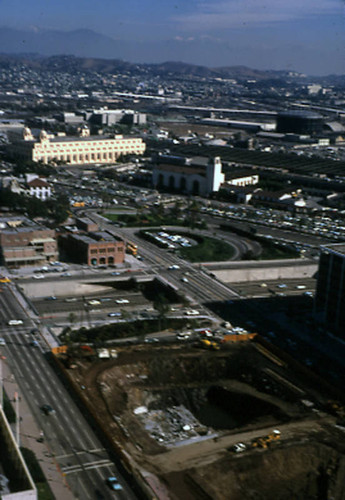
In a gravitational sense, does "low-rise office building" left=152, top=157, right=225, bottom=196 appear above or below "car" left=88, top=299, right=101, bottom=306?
above

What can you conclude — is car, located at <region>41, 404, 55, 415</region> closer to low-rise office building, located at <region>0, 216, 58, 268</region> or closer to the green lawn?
low-rise office building, located at <region>0, 216, 58, 268</region>

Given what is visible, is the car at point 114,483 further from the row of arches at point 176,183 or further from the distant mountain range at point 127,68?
the distant mountain range at point 127,68

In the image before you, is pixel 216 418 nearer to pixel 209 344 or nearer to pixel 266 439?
pixel 266 439

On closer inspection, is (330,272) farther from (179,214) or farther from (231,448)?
(179,214)

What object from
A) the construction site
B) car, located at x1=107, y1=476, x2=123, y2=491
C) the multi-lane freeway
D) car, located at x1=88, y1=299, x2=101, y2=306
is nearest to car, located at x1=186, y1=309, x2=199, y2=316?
the construction site

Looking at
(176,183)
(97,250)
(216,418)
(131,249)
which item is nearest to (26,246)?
(97,250)

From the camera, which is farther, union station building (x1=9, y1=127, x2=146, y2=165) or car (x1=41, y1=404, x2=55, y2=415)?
union station building (x1=9, y1=127, x2=146, y2=165)
